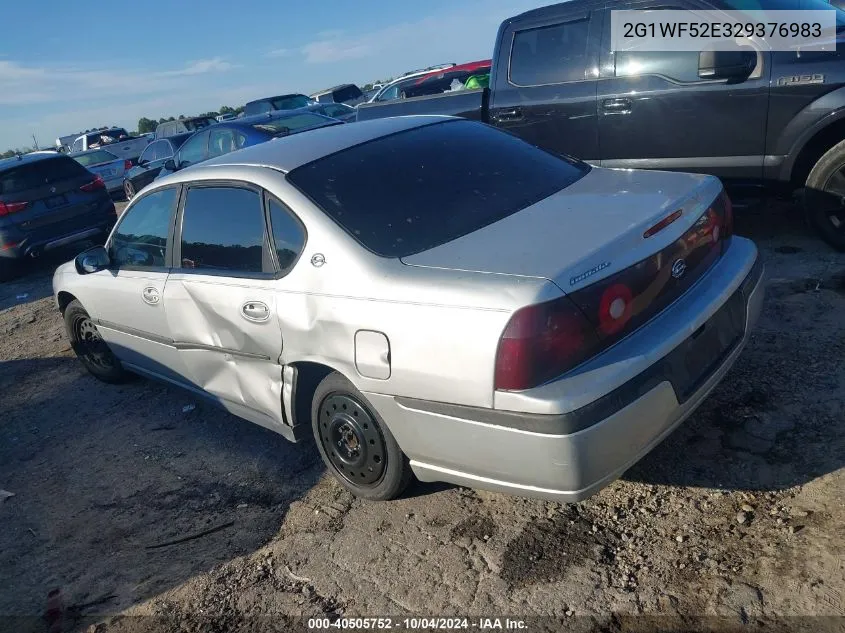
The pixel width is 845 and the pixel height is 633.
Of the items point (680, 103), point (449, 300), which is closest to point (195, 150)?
point (680, 103)

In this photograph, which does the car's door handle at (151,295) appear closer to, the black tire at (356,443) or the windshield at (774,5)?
the black tire at (356,443)

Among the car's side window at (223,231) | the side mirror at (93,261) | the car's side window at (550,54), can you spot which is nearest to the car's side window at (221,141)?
the car's side window at (550,54)

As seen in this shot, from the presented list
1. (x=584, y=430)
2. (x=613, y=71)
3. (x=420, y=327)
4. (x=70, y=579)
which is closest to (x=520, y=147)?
(x=420, y=327)

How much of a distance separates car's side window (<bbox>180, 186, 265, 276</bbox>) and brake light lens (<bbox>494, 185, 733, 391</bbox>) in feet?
4.80

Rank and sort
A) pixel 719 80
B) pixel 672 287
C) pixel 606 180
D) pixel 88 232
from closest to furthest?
pixel 672 287, pixel 606 180, pixel 719 80, pixel 88 232

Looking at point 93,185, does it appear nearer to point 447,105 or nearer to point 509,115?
point 447,105

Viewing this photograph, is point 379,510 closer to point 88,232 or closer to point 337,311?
point 337,311

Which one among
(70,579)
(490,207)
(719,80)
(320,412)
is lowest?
(70,579)

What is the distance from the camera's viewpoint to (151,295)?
4113 mm

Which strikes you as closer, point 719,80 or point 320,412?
point 320,412

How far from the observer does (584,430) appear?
95.1 inches

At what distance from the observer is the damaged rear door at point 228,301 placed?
11.0 feet

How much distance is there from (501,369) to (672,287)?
2.76 feet

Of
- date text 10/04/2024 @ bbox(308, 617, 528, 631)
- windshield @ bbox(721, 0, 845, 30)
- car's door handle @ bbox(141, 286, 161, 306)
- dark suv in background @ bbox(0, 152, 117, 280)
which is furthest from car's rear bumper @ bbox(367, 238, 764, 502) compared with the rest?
dark suv in background @ bbox(0, 152, 117, 280)
